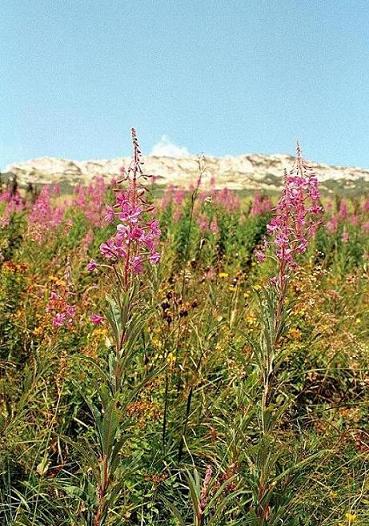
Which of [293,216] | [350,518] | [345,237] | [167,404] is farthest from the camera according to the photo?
[345,237]

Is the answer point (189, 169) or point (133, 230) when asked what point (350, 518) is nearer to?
point (133, 230)

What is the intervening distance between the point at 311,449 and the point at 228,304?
3.28m

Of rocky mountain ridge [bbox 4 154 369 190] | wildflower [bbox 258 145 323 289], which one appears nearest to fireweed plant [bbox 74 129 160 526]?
wildflower [bbox 258 145 323 289]

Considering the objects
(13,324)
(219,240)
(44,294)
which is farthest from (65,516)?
(219,240)

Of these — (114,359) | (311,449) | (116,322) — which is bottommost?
(311,449)

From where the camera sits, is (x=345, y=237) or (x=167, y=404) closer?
(x=167, y=404)

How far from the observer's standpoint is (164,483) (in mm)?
3400

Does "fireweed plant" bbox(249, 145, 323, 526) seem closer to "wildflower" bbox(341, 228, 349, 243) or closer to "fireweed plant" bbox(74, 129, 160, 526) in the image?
"fireweed plant" bbox(74, 129, 160, 526)

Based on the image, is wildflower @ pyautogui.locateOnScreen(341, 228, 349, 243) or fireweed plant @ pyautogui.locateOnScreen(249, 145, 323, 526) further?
wildflower @ pyautogui.locateOnScreen(341, 228, 349, 243)

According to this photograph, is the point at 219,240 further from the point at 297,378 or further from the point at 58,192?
the point at 297,378

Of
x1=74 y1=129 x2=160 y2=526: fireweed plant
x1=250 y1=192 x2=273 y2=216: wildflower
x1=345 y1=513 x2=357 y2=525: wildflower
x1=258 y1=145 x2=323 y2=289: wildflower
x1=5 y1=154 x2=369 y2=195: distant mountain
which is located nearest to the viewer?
x1=74 y1=129 x2=160 y2=526: fireweed plant

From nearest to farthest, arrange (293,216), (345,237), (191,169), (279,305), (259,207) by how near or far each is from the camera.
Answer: (279,305), (293,216), (345,237), (259,207), (191,169)

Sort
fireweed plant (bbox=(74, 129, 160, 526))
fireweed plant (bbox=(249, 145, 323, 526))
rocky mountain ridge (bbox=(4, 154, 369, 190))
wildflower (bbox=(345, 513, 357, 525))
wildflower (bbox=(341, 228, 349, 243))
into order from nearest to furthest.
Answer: fireweed plant (bbox=(74, 129, 160, 526)) → fireweed plant (bbox=(249, 145, 323, 526)) → wildflower (bbox=(345, 513, 357, 525)) → wildflower (bbox=(341, 228, 349, 243)) → rocky mountain ridge (bbox=(4, 154, 369, 190))

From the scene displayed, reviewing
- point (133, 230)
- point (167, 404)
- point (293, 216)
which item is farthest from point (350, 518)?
point (133, 230)
